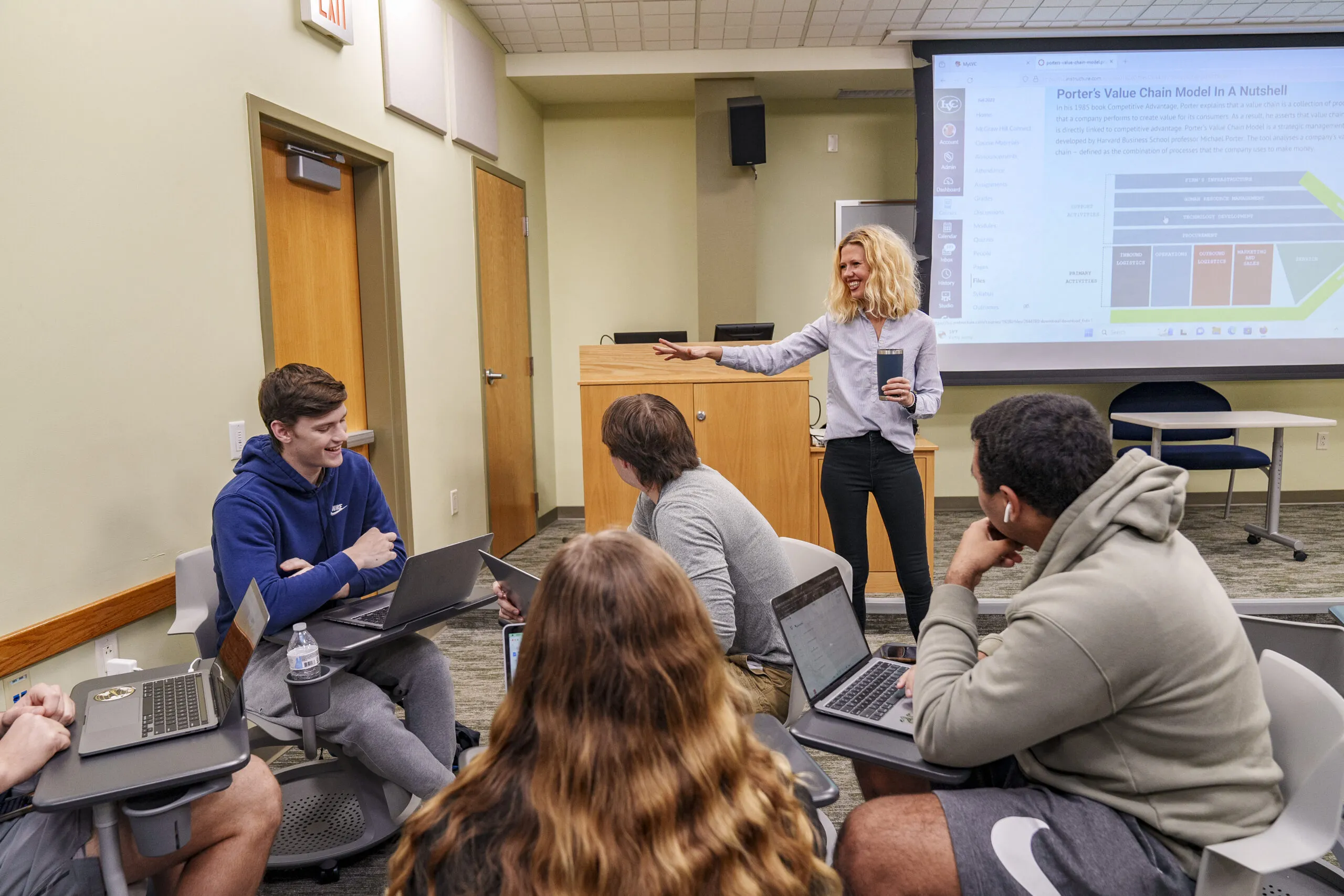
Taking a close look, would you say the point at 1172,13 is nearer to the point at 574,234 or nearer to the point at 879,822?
the point at 574,234

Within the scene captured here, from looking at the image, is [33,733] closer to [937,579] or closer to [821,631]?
[821,631]

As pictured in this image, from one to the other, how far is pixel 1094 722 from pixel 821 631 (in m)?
0.45

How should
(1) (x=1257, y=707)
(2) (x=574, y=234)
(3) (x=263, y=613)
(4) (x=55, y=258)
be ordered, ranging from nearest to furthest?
(1) (x=1257, y=707) → (3) (x=263, y=613) → (4) (x=55, y=258) → (2) (x=574, y=234)

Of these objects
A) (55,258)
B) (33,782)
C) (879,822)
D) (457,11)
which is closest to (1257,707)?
(879,822)

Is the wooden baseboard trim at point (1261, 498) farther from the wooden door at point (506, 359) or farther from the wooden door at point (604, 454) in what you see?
the wooden door at point (506, 359)

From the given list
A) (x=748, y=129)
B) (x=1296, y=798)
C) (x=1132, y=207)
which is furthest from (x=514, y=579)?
(x=1132, y=207)

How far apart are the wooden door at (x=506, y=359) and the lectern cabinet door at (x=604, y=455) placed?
1053 mm

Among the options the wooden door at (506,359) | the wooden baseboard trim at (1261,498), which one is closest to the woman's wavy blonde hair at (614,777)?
the wooden door at (506,359)

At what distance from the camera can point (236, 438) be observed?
2.42 meters

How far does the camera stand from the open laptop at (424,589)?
5.77ft

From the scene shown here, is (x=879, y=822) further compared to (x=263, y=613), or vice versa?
(x=263, y=613)

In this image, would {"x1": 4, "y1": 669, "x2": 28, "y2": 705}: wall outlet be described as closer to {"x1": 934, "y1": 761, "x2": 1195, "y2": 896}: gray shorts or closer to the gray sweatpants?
the gray sweatpants

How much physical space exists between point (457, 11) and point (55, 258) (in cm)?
293

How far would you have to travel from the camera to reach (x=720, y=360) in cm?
295
